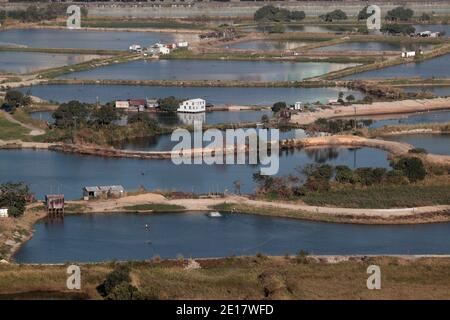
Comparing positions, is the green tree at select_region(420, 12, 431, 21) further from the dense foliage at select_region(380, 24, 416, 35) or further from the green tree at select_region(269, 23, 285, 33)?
the green tree at select_region(269, 23, 285, 33)

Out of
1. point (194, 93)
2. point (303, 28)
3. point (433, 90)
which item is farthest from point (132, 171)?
point (303, 28)

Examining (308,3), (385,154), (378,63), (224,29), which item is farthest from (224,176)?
(308,3)

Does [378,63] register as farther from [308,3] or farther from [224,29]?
[308,3]

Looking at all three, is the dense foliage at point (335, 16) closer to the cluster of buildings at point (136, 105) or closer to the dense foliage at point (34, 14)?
the dense foliage at point (34, 14)

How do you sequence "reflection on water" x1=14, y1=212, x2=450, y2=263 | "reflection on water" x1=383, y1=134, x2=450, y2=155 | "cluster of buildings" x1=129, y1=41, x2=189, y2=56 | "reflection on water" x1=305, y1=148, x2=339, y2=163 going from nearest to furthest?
"reflection on water" x1=14, y1=212, x2=450, y2=263
"reflection on water" x1=305, y1=148, x2=339, y2=163
"reflection on water" x1=383, y1=134, x2=450, y2=155
"cluster of buildings" x1=129, y1=41, x2=189, y2=56

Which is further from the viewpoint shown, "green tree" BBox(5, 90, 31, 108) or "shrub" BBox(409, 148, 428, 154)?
"green tree" BBox(5, 90, 31, 108)

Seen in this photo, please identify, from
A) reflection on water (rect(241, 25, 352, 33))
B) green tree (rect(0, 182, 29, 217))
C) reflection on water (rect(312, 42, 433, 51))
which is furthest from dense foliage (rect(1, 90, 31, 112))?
reflection on water (rect(241, 25, 352, 33))

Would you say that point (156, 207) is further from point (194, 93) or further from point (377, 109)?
point (194, 93)
